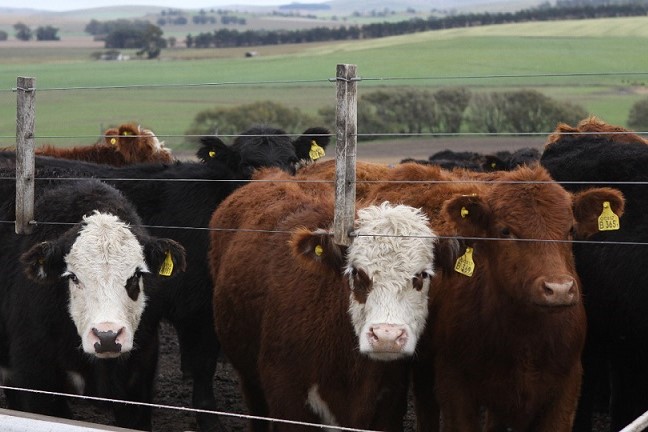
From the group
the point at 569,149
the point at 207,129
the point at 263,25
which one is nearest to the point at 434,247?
the point at 569,149

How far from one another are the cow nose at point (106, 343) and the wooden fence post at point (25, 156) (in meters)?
1.27

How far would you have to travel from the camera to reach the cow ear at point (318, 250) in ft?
20.2

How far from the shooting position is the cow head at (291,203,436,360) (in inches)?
227

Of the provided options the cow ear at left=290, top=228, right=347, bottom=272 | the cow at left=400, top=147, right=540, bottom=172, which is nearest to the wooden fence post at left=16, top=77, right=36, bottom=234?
the cow ear at left=290, top=228, right=347, bottom=272

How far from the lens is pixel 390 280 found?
5980 millimetres

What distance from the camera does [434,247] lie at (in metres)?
6.20

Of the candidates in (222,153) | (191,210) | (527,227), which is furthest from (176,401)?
(527,227)

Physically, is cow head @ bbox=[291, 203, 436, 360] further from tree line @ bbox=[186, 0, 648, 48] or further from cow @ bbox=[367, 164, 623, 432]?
tree line @ bbox=[186, 0, 648, 48]

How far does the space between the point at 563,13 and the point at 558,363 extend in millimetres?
100867

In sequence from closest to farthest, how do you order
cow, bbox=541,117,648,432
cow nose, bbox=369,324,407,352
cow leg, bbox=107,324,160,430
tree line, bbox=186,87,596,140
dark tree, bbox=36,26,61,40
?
1. cow nose, bbox=369,324,407,352
2. cow leg, bbox=107,324,160,430
3. cow, bbox=541,117,648,432
4. tree line, bbox=186,87,596,140
5. dark tree, bbox=36,26,61,40

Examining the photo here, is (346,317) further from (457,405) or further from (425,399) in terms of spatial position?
(425,399)

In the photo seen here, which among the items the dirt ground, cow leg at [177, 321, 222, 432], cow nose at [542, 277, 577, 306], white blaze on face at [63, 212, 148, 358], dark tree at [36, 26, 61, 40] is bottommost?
dark tree at [36, 26, 61, 40]

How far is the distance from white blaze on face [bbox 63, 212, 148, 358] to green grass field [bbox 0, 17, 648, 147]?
37.1 meters

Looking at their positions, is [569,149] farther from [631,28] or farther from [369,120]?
[631,28]
